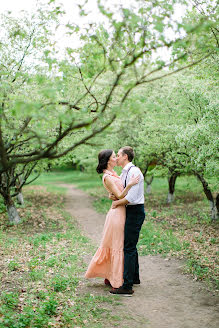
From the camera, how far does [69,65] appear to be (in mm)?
5309

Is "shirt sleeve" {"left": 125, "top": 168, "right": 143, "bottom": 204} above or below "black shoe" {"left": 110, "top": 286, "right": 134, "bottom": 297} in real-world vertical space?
above

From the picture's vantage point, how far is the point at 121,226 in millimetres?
6449

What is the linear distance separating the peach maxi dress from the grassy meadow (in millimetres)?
488

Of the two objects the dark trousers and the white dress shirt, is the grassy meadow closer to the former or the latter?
the dark trousers

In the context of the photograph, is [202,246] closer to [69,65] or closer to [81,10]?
[69,65]

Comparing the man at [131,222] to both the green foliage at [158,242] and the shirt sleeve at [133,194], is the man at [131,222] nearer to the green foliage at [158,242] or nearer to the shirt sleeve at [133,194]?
the shirt sleeve at [133,194]

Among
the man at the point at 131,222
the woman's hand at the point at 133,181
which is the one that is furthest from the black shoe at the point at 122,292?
the woman's hand at the point at 133,181

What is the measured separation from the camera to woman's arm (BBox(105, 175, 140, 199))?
244 inches

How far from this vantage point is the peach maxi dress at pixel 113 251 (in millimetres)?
6378

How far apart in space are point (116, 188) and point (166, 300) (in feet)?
7.58

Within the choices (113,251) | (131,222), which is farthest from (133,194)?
(113,251)

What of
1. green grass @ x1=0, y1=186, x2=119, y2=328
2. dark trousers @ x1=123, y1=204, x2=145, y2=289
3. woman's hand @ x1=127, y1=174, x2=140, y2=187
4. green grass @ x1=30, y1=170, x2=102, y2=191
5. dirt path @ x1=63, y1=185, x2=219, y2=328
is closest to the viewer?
green grass @ x1=0, y1=186, x2=119, y2=328

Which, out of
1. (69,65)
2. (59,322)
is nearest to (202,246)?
(59,322)

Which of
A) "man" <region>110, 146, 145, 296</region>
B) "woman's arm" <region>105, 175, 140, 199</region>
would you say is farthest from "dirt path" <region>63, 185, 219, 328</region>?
"woman's arm" <region>105, 175, 140, 199</region>
